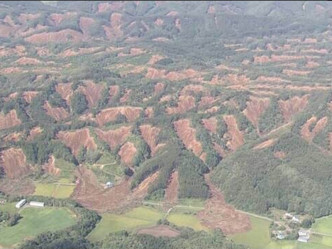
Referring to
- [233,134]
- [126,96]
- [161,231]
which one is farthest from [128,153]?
[126,96]

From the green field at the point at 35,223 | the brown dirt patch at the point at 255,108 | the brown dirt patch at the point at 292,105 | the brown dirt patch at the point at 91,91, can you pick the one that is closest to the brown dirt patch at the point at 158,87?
the brown dirt patch at the point at 91,91

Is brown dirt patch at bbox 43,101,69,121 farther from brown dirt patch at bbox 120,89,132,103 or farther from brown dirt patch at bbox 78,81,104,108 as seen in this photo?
brown dirt patch at bbox 120,89,132,103

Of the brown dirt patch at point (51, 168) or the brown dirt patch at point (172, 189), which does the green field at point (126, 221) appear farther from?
the brown dirt patch at point (51, 168)

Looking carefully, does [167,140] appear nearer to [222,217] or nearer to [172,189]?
[172,189]

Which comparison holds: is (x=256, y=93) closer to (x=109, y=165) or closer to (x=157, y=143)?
(x=157, y=143)

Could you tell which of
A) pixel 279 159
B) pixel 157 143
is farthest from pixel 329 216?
pixel 157 143

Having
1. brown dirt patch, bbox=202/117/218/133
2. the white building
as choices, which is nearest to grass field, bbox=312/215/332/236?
brown dirt patch, bbox=202/117/218/133
